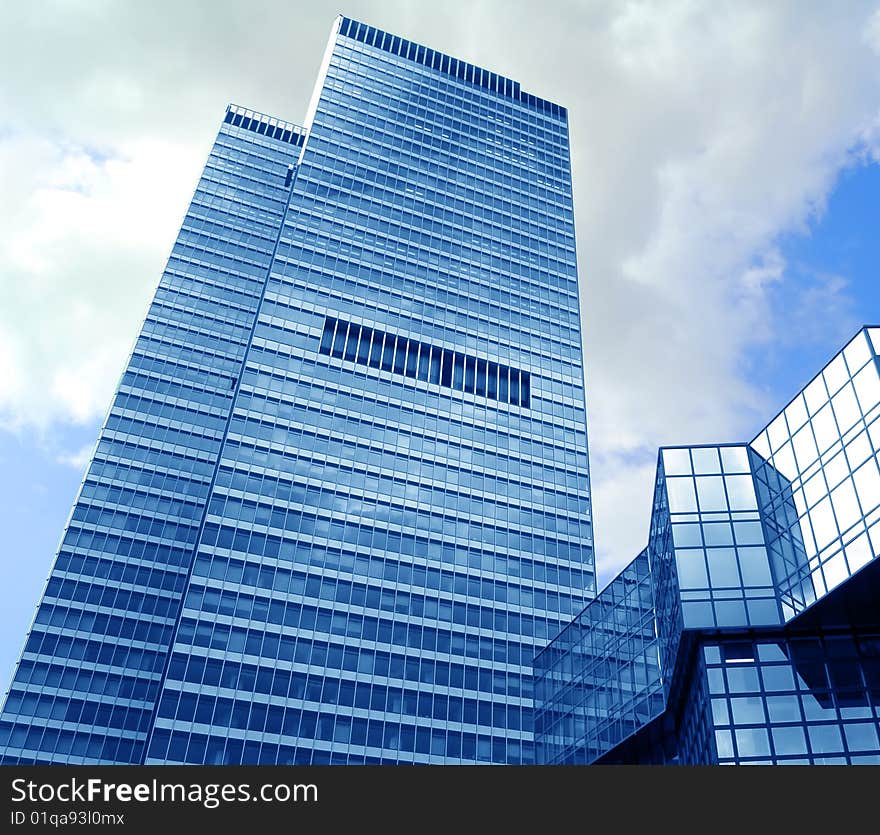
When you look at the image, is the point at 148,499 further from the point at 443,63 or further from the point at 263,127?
the point at 443,63

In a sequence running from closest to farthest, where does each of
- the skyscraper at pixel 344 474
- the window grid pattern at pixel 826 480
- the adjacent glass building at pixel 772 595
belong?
the adjacent glass building at pixel 772 595 < the window grid pattern at pixel 826 480 < the skyscraper at pixel 344 474

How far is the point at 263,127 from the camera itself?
147 metres

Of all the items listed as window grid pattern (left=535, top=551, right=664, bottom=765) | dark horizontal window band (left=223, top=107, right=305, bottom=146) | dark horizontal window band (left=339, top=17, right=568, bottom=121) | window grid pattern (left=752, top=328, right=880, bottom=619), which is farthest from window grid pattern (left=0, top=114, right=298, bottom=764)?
window grid pattern (left=752, top=328, right=880, bottom=619)

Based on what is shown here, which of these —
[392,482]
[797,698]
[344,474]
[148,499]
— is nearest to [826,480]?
[797,698]

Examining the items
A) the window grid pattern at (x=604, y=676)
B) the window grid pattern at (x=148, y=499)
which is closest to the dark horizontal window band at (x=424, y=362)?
the window grid pattern at (x=148, y=499)

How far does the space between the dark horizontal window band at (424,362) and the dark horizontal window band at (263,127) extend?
2408 inches

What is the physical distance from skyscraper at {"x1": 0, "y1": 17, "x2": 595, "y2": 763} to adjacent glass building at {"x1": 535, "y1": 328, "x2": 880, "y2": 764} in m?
32.6

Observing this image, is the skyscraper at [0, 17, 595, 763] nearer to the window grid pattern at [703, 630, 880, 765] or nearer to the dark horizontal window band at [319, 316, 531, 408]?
the dark horizontal window band at [319, 316, 531, 408]

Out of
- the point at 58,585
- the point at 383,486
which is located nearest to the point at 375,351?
the point at 383,486

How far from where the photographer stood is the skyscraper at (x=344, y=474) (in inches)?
2987

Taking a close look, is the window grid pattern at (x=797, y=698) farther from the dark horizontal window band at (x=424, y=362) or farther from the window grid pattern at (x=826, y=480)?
the dark horizontal window band at (x=424, y=362)

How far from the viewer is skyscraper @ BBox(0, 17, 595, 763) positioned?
→ 7588cm

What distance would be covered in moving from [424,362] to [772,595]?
214 ft

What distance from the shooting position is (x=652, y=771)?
17781mm
